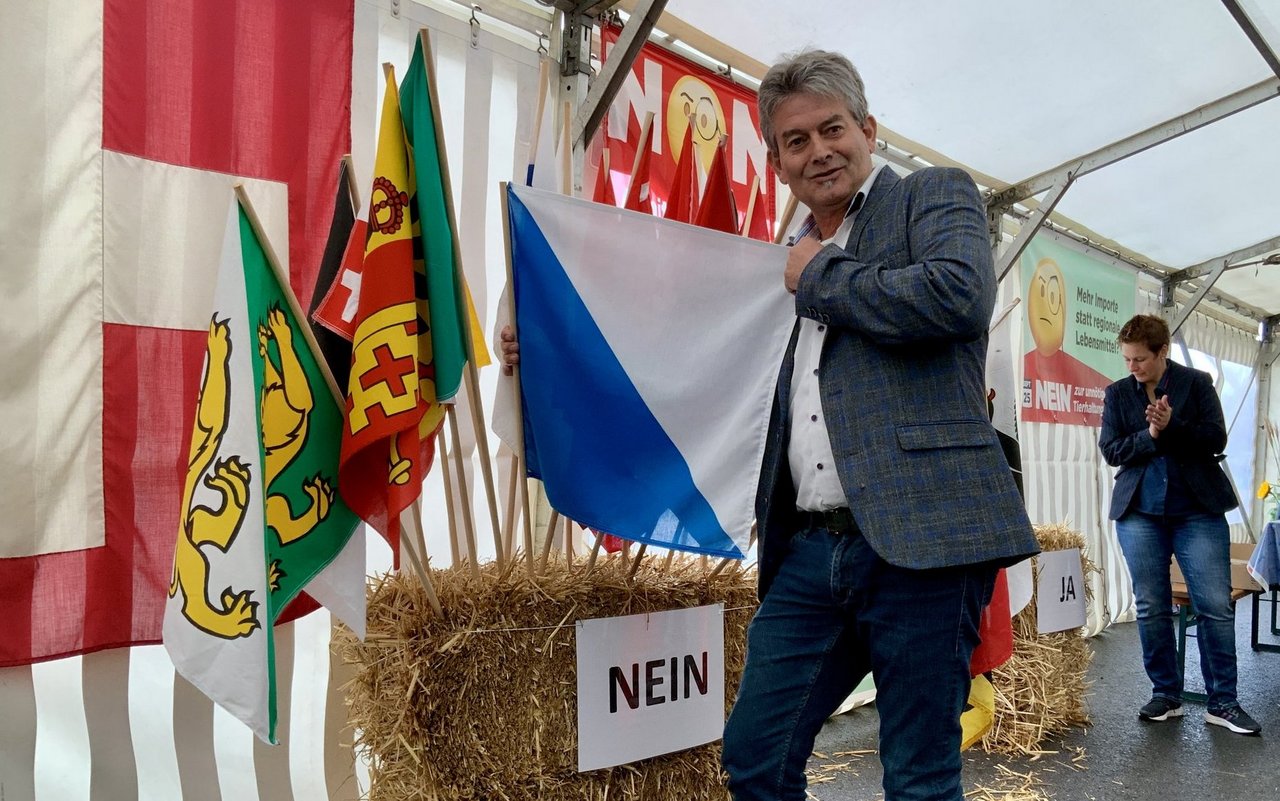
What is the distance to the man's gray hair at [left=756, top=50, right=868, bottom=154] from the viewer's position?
4.37 feet

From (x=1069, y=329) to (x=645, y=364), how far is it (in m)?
4.60

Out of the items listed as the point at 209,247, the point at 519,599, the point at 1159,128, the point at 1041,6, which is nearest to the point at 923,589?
the point at 519,599

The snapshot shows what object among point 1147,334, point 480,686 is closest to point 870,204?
point 480,686

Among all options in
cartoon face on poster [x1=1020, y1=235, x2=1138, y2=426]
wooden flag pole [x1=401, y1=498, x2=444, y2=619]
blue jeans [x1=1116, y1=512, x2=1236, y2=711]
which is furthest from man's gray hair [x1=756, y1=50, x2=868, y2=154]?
cartoon face on poster [x1=1020, y1=235, x2=1138, y2=426]

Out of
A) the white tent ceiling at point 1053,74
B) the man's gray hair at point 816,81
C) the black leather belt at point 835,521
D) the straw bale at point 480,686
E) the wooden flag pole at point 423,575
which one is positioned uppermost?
Answer: the white tent ceiling at point 1053,74

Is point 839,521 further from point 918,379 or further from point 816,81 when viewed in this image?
point 816,81

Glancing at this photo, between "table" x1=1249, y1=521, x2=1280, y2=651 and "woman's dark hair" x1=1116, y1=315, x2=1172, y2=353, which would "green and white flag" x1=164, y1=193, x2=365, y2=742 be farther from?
"table" x1=1249, y1=521, x2=1280, y2=651

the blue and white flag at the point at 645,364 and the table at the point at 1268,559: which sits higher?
the blue and white flag at the point at 645,364

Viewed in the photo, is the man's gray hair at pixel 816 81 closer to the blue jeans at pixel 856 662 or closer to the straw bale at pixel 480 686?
the blue jeans at pixel 856 662

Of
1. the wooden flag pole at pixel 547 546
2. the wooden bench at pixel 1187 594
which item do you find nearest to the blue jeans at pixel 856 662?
the wooden flag pole at pixel 547 546

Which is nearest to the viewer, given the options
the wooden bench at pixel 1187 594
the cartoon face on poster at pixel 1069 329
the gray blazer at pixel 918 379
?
the gray blazer at pixel 918 379

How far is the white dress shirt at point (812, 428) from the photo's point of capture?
1303 mm

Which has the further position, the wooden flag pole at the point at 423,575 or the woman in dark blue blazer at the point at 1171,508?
the woman in dark blue blazer at the point at 1171,508

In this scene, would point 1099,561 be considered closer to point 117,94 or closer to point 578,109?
point 578,109
